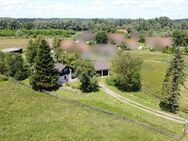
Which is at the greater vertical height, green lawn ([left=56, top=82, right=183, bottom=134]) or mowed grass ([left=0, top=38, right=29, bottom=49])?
mowed grass ([left=0, top=38, right=29, bottom=49])

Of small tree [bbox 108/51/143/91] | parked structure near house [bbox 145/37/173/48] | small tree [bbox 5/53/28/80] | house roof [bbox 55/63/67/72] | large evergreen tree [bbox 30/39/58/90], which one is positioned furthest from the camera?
parked structure near house [bbox 145/37/173/48]

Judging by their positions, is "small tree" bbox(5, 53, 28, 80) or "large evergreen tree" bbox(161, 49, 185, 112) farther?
"small tree" bbox(5, 53, 28, 80)

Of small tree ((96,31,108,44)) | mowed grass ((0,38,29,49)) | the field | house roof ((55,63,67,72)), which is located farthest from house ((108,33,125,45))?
the field

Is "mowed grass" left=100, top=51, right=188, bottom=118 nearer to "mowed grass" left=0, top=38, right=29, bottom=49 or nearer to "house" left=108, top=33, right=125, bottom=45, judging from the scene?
"house" left=108, top=33, right=125, bottom=45

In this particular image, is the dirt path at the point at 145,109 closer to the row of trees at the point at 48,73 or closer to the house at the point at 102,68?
the row of trees at the point at 48,73

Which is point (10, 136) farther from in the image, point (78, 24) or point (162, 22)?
point (162, 22)

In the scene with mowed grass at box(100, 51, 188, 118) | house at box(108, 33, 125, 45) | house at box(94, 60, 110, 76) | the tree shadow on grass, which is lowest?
the tree shadow on grass

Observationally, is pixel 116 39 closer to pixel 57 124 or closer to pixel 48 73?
pixel 48 73
